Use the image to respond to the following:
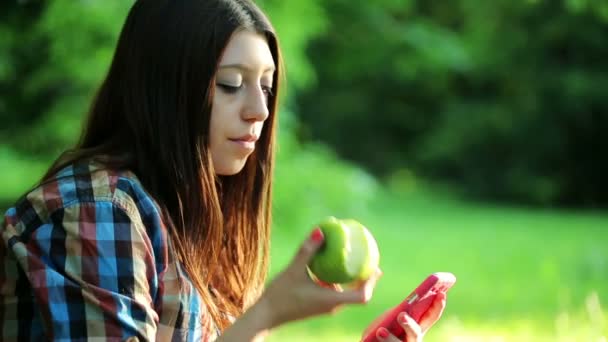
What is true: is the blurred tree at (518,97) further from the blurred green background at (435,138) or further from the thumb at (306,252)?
the thumb at (306,252)

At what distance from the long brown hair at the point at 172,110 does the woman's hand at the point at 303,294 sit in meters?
0.36

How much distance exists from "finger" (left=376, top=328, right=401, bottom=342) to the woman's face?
45 centimetres

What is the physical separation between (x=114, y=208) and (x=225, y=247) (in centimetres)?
59

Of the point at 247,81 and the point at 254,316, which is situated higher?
the point at 247,81

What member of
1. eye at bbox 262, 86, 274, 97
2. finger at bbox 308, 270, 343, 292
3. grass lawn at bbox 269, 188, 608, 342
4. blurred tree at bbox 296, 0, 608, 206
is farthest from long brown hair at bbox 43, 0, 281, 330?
blurred tree at bbox 296, 0, 608, 206

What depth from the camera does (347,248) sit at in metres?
1.73

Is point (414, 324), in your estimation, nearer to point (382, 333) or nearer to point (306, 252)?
point (382, 333)

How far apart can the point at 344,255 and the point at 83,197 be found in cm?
47

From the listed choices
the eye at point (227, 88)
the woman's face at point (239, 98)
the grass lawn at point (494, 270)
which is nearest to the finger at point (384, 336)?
the woman's face at point (239, 98)

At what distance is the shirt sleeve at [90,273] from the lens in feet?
5.52

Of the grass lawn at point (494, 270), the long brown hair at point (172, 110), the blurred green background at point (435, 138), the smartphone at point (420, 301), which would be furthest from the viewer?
the grass lawn at point (494, 270)

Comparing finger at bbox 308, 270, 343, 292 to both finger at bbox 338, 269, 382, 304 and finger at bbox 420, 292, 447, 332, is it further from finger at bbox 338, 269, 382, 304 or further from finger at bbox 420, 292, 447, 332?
finger at bbox 420, 292, 447, 332

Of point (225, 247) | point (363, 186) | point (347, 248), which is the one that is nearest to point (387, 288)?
point (363, 186)

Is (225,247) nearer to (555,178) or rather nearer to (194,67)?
(194,67)
